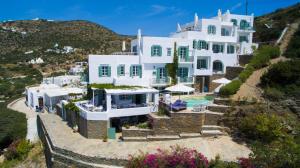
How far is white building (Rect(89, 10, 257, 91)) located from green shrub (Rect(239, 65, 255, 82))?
5.19 metres

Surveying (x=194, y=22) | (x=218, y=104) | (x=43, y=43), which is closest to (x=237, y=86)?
(x=218, y=104)

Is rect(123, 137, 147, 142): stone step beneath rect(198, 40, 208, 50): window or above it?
beneath

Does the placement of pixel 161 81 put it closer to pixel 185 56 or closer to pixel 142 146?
pixel 185 56

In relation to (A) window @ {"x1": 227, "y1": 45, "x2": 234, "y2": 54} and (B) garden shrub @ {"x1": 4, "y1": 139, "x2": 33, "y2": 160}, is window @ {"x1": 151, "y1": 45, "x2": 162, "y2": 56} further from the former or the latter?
(B) garden shrub @ {"x1": 4, "y1": 139, "x2": 33, "y2": 160}

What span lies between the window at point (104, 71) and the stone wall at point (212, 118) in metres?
12.7

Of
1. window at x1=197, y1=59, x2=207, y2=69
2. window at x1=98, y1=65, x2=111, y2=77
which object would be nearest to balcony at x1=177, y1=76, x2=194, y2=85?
window at x1=197, y1=59, x2=207, y2=69

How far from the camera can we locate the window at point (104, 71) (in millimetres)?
26806

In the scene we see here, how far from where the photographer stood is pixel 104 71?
27.0m

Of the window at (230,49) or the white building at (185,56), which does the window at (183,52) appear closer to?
the white building at (185,56)

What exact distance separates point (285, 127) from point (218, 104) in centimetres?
569

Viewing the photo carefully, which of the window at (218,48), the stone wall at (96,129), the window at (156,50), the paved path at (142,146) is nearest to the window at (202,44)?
the window at (218,48)

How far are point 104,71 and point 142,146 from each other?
38.3ft

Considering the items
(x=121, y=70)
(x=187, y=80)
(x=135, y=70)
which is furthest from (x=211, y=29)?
(x=121, y=70)

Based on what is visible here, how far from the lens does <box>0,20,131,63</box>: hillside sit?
98000 millimetres
